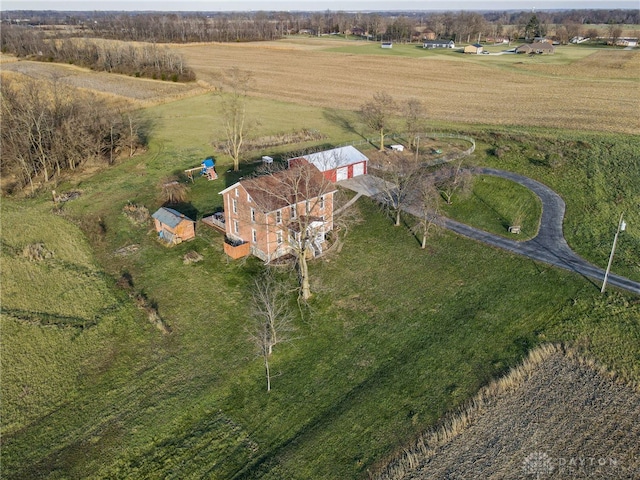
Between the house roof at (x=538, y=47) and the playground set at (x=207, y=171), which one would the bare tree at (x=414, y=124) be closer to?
the playground set at (x=207, y=171)

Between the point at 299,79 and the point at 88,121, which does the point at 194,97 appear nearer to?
the point at 299,79

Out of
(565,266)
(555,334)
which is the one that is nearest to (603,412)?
(555,334)

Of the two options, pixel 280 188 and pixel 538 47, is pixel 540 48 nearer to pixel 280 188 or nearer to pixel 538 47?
pixel 538 47

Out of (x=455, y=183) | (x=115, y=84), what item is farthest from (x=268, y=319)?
(x=115, y=84)

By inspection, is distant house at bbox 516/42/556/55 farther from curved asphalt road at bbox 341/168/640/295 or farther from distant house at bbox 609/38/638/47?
curved asphalt road at bbox 341/168/640/295

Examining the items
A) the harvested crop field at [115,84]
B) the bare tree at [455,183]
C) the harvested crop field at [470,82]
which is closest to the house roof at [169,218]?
the bare tree at [455,183]

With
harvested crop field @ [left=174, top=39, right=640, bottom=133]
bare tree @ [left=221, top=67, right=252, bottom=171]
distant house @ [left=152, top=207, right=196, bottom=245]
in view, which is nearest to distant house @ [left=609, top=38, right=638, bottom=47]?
harvested crop field @ [left=174, top=39, right=640, bottom=133]
